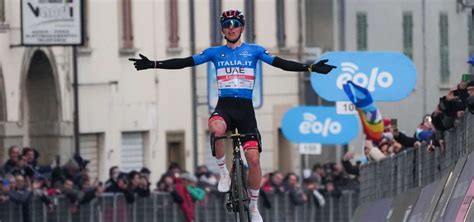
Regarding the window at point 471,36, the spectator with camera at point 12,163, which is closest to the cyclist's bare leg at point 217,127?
the window at point 471,36

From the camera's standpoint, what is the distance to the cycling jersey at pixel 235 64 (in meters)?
22.3

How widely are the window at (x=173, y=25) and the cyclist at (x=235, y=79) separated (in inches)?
1235

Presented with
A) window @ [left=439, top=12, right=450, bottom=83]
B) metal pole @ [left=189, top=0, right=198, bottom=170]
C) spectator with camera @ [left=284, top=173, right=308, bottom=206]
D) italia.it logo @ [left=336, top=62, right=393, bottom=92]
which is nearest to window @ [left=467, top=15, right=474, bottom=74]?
window @ [left=439, top=12, right=450, bottom=83]

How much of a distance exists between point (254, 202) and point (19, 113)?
81.7 ft

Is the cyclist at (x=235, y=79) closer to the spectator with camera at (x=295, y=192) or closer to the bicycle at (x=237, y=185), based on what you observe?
the bicycle at (x=237, y=185)

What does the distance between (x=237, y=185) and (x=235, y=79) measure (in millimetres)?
1072

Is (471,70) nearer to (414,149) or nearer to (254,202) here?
(414,149)

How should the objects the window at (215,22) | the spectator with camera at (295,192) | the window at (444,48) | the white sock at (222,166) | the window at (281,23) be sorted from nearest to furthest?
the white sock at (222,166)
the window at (444,48)
the spectator with camera at (295,192)
the window at (215,22)
the window at (281,23)

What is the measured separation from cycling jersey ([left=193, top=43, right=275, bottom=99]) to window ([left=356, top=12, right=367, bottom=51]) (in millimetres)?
18921

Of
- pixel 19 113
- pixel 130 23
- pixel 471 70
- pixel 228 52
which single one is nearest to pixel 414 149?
pixel 471 70

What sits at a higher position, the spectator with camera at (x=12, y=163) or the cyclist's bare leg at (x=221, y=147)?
the cyclist's bare leg at (x=221, y=147)

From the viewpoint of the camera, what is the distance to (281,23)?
5709cm

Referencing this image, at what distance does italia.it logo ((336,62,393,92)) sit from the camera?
120ft

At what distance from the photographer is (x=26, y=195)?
120 ft
